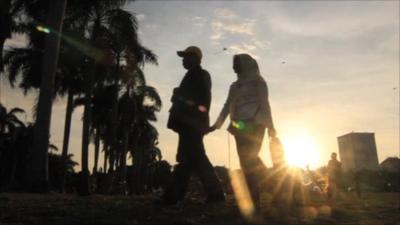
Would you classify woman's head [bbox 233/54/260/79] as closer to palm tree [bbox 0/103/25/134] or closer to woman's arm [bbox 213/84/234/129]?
woman's arm [bbox 213/84/234/129]

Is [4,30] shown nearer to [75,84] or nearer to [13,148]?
[75,84]

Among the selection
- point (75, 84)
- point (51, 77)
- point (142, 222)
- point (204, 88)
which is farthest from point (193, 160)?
point (75, 84)

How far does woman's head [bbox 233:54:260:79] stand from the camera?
17.6 ft

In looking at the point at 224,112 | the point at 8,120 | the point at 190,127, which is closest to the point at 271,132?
the point at 224,112

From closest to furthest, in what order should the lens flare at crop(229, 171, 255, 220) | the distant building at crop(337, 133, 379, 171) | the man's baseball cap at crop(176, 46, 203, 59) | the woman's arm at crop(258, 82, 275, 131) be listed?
the lens flare at crop(229, 171, 255, 220)
the woman's arm at crop(258, 82, 275, 131)
the man's baseball cap at crop(176, 46, 203, 59)
the distant building at crop(337, 133, 379, 171)

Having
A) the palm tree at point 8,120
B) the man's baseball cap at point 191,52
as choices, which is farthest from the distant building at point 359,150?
the man's baseball cap at point 191,52

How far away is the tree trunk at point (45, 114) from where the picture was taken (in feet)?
40.7

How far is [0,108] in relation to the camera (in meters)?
50.0

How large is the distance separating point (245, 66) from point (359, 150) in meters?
149

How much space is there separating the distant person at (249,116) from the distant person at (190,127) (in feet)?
0.91

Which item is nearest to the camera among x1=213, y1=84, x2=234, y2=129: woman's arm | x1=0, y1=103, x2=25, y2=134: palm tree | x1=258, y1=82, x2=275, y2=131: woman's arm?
x1=258, y1=82, x2=275, y2=131: woman's arm

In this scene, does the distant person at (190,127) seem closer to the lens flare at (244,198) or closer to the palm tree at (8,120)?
the lens flare at (244,198)

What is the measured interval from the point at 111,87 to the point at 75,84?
379 centimetres

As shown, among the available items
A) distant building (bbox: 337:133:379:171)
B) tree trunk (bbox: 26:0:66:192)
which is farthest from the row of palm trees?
distant building (bbox: 337:133:379:171)
